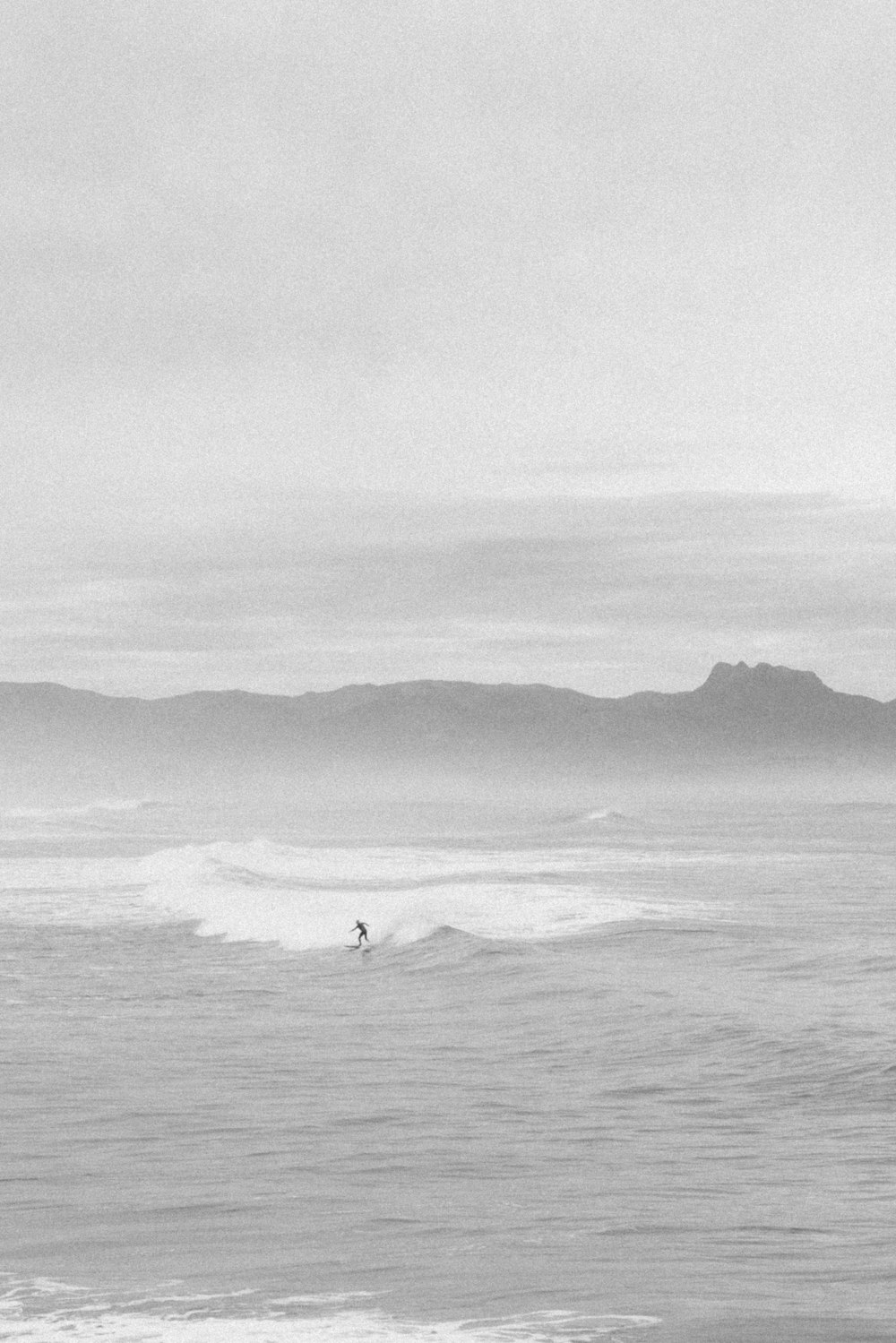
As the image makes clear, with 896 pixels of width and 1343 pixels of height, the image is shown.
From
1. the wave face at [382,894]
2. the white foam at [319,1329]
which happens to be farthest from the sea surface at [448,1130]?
the wave face at [382,894]

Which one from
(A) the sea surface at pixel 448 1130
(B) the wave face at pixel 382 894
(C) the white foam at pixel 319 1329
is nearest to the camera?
(C) the white foam at pixel 319 1329

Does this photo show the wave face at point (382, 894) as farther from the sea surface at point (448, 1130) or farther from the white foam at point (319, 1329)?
the white foam at point (319, 1329)

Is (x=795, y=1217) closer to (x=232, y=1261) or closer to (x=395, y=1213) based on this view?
(x=395, y=1213)

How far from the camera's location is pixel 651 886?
43094 mm

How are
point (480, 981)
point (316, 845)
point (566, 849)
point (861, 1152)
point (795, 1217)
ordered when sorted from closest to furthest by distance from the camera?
point (795, 1217), point (861, 1152), point (480, 981), point (566, 849), point (316, 845)

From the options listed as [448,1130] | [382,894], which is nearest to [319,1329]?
[448,1130]

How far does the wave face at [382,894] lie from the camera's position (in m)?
31.7

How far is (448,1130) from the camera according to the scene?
13.8 m

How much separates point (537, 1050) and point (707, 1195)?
6.41m

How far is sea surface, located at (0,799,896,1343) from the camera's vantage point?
945 centimetres

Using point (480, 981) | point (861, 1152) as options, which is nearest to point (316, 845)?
point (480, 981)

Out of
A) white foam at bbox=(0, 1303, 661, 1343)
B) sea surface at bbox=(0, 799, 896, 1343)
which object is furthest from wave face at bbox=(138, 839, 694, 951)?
white foam at bbox=(0, 1303, 661, 1343)

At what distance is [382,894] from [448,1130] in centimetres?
2459

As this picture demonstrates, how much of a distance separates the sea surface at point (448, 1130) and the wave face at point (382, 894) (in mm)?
310
